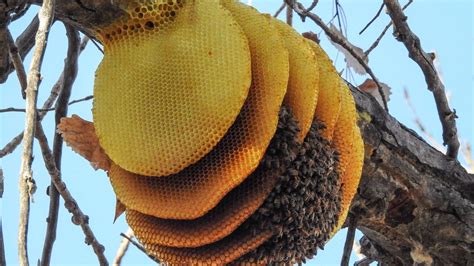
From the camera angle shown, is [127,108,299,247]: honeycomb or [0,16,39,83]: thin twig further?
[0,16,39,83]: thin twig

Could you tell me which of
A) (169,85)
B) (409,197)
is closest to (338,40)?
(409,197)

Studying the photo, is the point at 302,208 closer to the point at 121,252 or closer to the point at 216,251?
the point at 216,251

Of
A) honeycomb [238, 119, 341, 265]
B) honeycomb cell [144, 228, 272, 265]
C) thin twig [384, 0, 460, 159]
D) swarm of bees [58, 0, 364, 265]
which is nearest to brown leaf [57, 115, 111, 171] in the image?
swarm of bees [58, 0, 364, 265]

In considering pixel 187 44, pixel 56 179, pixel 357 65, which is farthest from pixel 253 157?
pixel 357 65

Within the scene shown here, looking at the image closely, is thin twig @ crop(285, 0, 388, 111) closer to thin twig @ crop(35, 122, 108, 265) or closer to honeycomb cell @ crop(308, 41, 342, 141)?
honeycomb cell @ crop(308, 41, 342, 141)

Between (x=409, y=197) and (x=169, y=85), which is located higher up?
(x=409, y=197)

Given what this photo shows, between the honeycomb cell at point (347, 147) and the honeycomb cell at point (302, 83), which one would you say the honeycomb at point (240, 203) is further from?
the honeycomb cell at point (347, 147)
